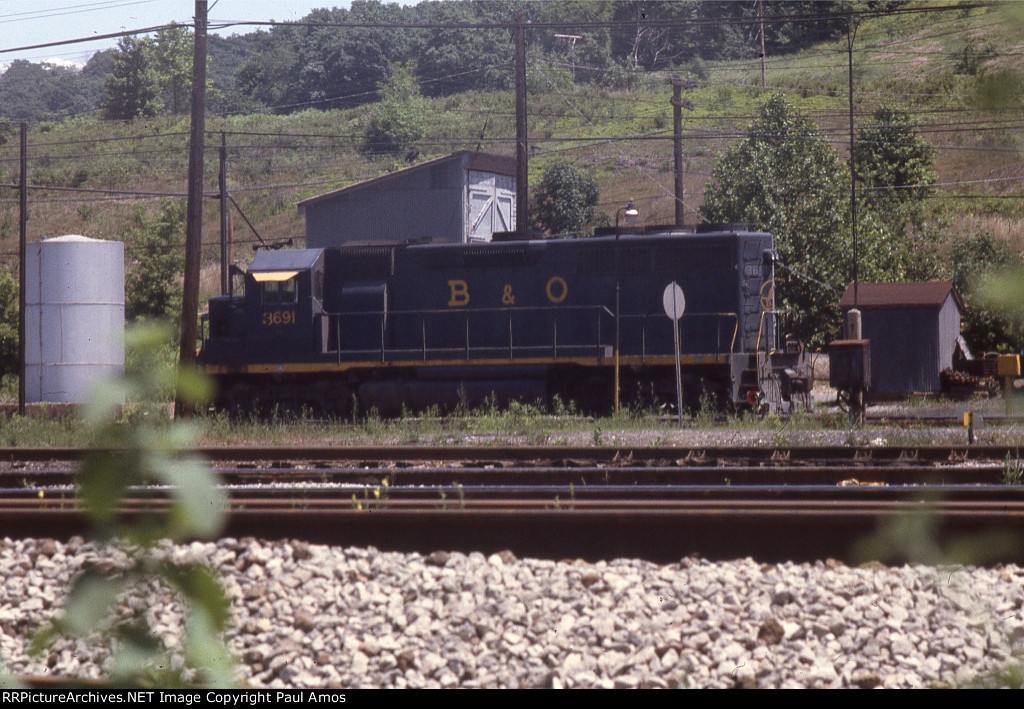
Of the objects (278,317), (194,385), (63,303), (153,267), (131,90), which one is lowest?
(194,385)

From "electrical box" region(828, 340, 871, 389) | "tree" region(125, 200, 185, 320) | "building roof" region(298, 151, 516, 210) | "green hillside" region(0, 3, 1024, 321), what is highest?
"green hillside" region(0, 3, 1024, 321)

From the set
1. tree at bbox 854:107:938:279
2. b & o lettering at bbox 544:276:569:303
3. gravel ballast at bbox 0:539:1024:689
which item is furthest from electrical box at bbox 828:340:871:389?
tree at bbox 854:107:938:279

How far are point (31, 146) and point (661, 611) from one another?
71.7m

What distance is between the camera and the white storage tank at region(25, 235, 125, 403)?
2017 cm

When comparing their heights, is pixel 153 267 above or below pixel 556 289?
above

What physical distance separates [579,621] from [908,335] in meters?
17.2

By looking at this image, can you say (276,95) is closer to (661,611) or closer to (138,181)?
(138,181)

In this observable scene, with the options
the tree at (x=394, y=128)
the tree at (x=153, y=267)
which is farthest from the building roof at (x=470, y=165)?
the tree at (x=394, y=128)

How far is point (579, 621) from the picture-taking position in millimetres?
4547

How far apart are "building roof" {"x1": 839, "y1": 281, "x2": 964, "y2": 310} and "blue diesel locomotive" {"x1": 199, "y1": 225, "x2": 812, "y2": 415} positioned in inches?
133

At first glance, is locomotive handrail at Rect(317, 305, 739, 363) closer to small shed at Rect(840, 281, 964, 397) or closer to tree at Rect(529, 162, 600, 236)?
small shed at Rect(840, 281, 964, 397)

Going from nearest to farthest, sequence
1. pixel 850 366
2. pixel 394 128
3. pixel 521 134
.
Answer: pixel 850 366
pixel 521 134
pixel 394 128

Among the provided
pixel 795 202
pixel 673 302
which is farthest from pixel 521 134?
pixel 795 202

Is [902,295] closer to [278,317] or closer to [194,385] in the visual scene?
[278,317]
